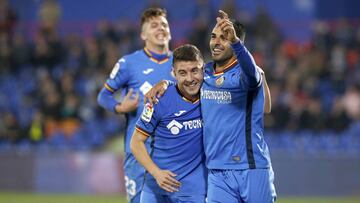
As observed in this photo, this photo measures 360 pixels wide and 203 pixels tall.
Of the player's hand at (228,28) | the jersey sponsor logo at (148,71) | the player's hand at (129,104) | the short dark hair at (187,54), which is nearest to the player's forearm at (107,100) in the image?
the player's hand at (129,104)

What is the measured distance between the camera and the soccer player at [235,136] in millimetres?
6191

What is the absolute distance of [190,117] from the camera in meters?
6.66

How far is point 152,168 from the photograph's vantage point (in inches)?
255

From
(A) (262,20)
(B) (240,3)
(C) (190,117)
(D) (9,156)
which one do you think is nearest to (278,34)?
(A) (262,20)

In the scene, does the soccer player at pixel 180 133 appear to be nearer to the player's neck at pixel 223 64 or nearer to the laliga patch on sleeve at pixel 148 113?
the laliga patch on sleeve at pixel 148 113

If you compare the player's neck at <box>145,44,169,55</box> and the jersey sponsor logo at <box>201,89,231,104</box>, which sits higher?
the player's neck at <box>145,44,169,55</box>

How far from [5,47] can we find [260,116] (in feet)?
46.7

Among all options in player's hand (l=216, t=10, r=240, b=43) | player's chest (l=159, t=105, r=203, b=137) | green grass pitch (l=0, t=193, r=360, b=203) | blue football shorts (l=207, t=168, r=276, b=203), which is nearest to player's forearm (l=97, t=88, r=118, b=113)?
player's chest (l=159, t=105, r=203, b=137)

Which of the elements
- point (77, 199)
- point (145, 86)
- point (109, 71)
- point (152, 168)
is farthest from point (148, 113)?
point (109, 71)

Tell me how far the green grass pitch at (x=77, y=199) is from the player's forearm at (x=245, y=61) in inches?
314

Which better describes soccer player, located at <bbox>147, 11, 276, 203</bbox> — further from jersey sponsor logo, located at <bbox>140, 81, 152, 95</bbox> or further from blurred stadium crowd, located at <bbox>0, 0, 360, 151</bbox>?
blurred stadium crowd, located at <bbox>0, 0, 360, 151</bbox>

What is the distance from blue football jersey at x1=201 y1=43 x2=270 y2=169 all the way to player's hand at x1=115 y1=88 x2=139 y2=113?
5.83ft

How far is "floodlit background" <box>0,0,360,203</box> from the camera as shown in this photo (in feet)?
50.9

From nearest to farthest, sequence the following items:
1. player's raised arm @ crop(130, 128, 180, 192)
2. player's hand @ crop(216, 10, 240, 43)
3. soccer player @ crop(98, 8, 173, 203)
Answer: player's hand @ crop(216, 10, 240, 43)
player's raised arm @ crop(130, 128, 180, 192)
soccer player @ crop(98, 8, 173, 203)
